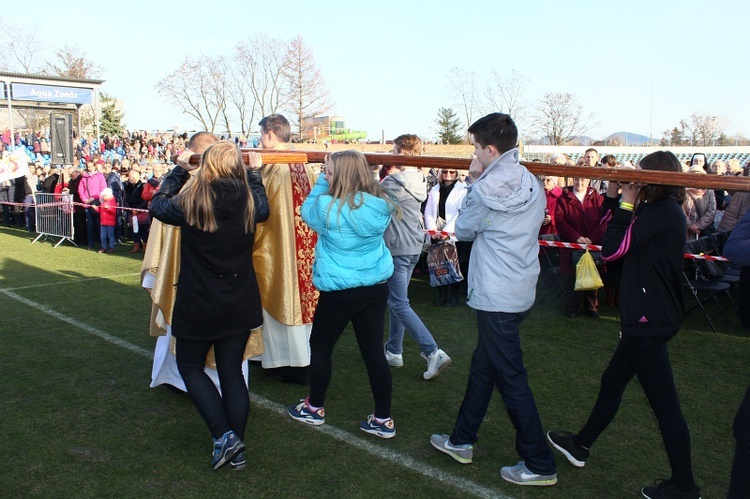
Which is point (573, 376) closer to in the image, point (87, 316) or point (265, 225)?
point (265, 225)

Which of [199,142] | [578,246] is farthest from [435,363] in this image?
[578,246]

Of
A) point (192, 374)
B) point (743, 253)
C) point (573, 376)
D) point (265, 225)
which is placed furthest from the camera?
point (573, 376)

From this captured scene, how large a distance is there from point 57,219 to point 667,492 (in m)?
13.6

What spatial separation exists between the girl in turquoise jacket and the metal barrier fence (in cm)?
1126

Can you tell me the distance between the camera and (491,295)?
3393mm

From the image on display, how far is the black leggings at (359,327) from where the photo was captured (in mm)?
3867

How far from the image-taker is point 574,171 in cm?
347

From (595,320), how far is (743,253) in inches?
186

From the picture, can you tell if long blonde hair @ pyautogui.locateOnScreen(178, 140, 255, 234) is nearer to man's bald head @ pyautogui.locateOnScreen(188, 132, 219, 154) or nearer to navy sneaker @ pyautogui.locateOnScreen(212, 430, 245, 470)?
man's bald head @ pyautogui.locateOnScreen(188, 132, 219, 154)

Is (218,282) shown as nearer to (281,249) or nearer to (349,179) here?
(349,179)

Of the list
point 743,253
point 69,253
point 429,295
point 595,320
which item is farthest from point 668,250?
point 69,253

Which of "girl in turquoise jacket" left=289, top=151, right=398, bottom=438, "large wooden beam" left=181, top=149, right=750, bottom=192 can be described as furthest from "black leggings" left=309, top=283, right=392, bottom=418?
"large wooden beam" left=181, top=149, right=750, bottom=192

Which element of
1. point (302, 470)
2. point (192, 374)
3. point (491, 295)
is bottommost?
point (302, 470)

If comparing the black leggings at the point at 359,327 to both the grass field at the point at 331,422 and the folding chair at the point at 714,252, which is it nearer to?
the grass field at the point at 331,422
